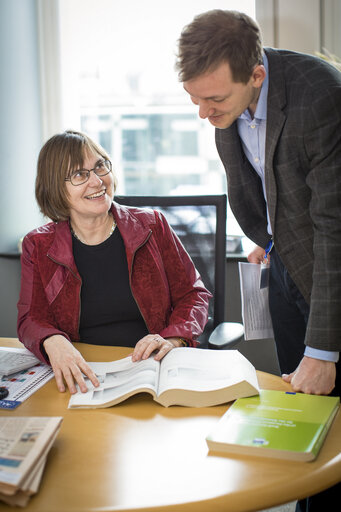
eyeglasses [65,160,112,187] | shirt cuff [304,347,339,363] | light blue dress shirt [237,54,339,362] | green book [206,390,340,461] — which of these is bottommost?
green book [206,390,340,461]

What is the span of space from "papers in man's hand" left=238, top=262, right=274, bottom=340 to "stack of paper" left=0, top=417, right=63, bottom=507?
82 centimetres

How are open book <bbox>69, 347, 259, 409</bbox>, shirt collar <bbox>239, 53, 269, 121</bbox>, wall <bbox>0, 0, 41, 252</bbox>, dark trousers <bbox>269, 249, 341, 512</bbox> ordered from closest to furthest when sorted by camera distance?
open book <bbox>69, 347, 259, 409</bbox>, shirt collar <bbox>239, 53, 269, 121</bbox>, dark trousers <bbox>269, 249, 341, 512</bbox>, wall <bbox>0, 0, 41, 252</bbox>

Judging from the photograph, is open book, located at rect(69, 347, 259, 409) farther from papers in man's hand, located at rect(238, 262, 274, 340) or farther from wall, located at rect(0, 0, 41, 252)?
wall, located at rect(0, 0, 41, 252)

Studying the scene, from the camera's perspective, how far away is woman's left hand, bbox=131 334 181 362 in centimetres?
136

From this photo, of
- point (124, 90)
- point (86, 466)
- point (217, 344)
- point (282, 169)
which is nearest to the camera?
point (86, 466)

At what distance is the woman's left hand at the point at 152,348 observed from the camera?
4.48 ft

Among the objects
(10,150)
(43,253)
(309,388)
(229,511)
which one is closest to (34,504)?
(229,511)

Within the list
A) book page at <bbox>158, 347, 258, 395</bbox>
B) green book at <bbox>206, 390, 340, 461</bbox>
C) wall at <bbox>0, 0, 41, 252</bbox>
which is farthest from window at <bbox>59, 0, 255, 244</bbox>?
green book at <bbox>206, 390, 340, 461</bbox>

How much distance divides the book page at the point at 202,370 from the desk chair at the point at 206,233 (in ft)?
1.92

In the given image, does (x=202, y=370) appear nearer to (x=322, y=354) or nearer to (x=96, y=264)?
(x=322, y=354)

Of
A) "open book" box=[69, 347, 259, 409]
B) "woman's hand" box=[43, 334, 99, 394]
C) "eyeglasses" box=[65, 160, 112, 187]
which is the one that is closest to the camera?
"open book" box=[69, 347, 259, 409]

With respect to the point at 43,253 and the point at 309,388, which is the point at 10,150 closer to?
the point at 43,253

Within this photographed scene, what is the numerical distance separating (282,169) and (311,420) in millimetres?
598

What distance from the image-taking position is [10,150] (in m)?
2.82
